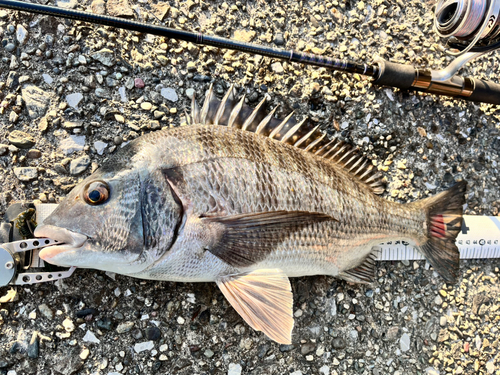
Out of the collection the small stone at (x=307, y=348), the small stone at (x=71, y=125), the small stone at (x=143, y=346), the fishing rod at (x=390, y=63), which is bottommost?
the small stone at (x=143, y=346)

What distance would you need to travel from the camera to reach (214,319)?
183 cm

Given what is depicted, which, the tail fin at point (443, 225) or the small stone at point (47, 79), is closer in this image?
A: the small stone at point (47, 79)

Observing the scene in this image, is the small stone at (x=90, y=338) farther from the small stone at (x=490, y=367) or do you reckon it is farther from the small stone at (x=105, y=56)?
the small stone at (x=490, y=367)

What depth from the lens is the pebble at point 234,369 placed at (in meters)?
1.83

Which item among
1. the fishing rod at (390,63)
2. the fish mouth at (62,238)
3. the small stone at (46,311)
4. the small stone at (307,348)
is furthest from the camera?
the small stone at (307,348)

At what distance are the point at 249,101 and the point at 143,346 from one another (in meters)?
1.41

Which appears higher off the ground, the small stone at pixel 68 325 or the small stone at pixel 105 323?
the small stone at pixel 105 323

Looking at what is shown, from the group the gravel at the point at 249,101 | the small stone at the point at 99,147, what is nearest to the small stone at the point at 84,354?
the gravel at the point at 249,101

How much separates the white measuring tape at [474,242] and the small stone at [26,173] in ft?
6.46

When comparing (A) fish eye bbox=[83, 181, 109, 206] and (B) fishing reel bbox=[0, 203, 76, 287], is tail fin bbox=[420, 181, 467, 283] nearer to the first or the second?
(A) fish eye bbox=[83, 181, 109, 206]

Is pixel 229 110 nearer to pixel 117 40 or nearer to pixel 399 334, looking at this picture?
pixel 117 40

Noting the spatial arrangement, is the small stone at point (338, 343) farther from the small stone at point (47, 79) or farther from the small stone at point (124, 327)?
the small stone at point (47, 79)

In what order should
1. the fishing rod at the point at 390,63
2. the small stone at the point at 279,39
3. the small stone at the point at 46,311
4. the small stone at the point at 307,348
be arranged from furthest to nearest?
the small stone at the point at 279,39, the small stone at the point at 307,348, the small stone at the point at 46,311, the fishing rod at the point at 390,63

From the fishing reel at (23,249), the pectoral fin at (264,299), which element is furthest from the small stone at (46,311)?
the pectoral fin at (264,299)
